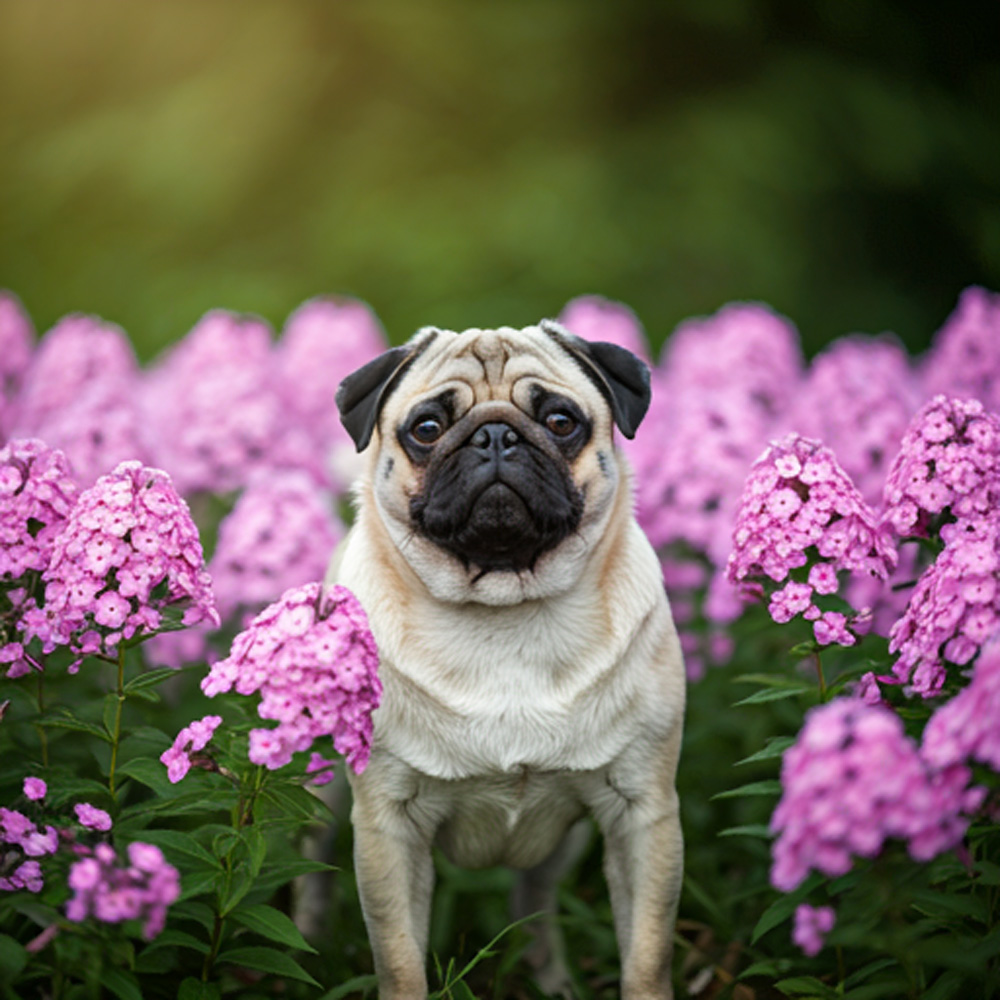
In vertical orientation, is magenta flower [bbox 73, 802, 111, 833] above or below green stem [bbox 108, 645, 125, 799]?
Answer: below

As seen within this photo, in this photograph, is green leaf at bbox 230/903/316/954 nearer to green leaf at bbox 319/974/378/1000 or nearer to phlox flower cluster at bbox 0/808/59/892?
green leaf at bbox 319/974/378/1000

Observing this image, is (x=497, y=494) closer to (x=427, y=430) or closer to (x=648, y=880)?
(x=427, y=430)

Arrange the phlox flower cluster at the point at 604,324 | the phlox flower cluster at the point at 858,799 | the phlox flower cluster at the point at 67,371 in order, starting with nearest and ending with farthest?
the phlox flower cluster at the point at 858,799, the phlox flower cluster at the point at 67,371, the phlox flower cluster at the point at 604,324

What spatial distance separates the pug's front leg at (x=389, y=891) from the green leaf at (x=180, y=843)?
1.53 feet

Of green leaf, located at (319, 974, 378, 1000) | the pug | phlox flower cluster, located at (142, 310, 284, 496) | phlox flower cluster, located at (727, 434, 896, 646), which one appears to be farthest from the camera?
phlox flower cluster, located at (142, 310, 284, 496)

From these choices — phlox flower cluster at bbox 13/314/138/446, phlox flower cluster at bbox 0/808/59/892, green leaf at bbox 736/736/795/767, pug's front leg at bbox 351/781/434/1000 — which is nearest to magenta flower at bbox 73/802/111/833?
phlox flower cluster at bbox 0/808/59/892

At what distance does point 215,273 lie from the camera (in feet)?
41.0

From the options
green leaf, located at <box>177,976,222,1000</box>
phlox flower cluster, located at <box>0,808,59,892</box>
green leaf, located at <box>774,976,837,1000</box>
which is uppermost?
phlox flower cluster, located at <box>0,808,59,892</box>

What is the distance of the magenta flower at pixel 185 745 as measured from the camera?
2.42 m

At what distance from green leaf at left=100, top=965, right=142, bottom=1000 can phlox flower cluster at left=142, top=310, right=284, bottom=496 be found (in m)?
2.41

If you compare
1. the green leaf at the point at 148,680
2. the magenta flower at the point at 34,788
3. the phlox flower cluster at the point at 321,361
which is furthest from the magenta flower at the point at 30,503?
the phlox flower cluster at the point at 321,361

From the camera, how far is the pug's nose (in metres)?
2.96

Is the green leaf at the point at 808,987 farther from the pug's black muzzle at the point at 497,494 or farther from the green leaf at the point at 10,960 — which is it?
the green leaf at the point at 10,960

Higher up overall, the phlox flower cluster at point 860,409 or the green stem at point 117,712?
the phlox flower cluster at point 860,409
